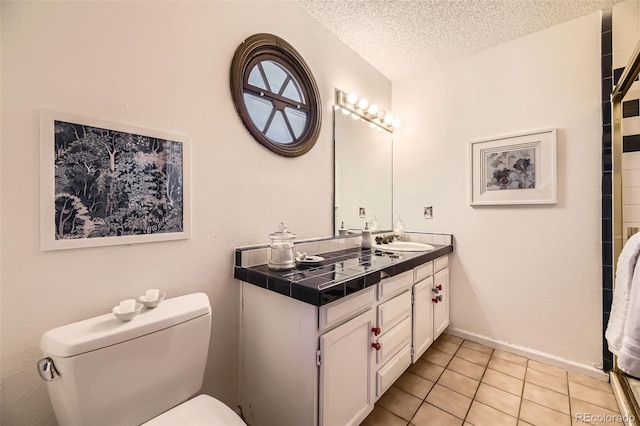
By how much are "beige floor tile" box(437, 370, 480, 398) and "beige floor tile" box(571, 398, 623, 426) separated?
18.6 inches

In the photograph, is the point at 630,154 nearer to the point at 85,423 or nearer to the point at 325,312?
the point at 325,312

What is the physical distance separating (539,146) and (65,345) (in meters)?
2.79

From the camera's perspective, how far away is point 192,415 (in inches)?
35.1

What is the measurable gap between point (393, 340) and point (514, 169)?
1.62 metres

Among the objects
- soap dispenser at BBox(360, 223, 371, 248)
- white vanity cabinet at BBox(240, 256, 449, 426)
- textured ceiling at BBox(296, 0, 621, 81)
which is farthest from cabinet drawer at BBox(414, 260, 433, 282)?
textured ceiling at BBox(296, 0, 621, 81)

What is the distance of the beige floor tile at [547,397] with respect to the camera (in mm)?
1494

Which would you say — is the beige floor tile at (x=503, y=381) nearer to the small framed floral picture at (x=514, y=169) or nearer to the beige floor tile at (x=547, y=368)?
the beige floor tile at (x=547, y=368)

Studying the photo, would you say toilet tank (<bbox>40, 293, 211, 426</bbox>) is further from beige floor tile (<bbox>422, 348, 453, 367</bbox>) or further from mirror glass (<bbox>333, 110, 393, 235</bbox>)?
beige floor tile (<bbox>422, 348, 453, 367</bbox>)

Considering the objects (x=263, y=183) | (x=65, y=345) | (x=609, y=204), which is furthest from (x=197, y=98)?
(x=609, y=204)

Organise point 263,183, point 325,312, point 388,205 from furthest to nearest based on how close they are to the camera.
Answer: point 388,205 → point 263,183 → point 325,312

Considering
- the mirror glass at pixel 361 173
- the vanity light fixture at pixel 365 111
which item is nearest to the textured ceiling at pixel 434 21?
the vanity light fixture at pixel 365 111

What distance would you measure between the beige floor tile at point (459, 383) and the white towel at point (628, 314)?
0.76 meters

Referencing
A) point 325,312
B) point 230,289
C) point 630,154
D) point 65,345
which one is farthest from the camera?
point 630,154

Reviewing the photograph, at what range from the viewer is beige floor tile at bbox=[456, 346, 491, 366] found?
1.93 meters
